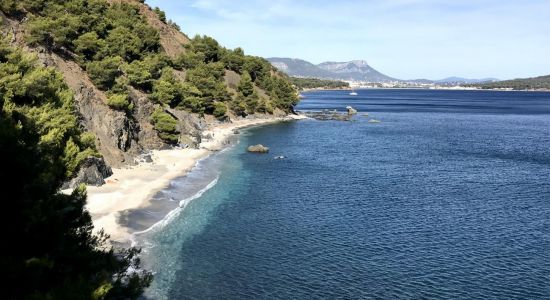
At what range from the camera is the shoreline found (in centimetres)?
4369

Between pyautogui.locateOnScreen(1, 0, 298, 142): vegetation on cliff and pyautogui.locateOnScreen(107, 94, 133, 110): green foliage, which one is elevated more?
pyautogui.locateOnScreen(1, 0, 298, 142): vegetation on cliff

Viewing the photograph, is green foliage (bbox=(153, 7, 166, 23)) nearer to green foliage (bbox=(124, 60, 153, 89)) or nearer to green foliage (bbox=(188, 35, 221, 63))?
green foliage (bbox=(188, 35, 221, 63))

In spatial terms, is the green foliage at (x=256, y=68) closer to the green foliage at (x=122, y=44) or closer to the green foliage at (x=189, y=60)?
the green foliage at (x=189, y=60)

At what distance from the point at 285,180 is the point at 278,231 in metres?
22.3

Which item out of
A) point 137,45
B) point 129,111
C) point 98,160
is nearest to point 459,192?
point 98,160

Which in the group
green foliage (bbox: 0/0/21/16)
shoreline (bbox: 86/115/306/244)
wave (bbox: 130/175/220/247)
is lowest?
wave (bbox: 130/175/220/247)

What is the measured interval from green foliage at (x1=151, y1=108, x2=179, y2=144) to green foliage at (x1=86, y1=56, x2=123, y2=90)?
11.4m

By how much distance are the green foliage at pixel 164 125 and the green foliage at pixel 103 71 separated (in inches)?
451

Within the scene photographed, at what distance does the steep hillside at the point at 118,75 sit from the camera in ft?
227

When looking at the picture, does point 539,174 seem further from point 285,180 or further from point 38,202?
point 38,202

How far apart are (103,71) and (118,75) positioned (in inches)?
357

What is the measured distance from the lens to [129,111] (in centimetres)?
7825

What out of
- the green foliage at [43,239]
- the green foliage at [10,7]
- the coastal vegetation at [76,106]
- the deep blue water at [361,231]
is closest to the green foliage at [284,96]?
the coastal vegetation at [76,106]

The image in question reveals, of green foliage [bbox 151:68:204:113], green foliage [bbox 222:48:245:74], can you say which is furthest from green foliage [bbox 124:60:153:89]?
green foliage [bbox 222:48:245:74]
